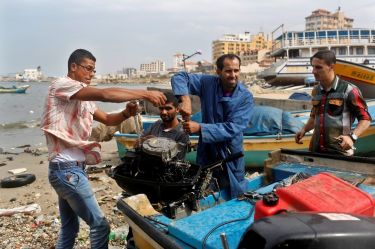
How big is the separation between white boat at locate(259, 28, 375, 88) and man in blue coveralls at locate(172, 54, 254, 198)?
27.6 metres

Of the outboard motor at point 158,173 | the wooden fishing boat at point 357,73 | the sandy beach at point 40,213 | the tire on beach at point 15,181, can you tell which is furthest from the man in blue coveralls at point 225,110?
the wooden fishing boat at point 357,73

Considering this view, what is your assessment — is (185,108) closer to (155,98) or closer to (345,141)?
(155,98)

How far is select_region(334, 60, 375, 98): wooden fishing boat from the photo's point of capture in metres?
14.7

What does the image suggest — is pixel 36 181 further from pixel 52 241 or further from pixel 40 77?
pixel 40 77

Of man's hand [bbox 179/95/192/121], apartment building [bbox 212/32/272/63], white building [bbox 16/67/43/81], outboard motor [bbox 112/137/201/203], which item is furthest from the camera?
white building [bbox 16/67/43/81]

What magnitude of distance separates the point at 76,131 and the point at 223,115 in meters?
1.32

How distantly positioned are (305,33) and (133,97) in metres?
32.7

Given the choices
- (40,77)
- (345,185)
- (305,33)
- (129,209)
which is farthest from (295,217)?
(40,77)

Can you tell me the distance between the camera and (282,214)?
187cm

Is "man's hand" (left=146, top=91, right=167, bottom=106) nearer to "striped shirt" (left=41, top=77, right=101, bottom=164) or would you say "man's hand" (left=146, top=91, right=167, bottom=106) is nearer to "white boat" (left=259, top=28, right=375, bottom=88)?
"striped shirt" (left=41, top=77, right=101, bottom=164)

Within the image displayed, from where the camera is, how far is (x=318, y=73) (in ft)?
13.2

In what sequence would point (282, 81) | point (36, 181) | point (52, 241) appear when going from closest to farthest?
point (52, 241) < point (36, 181) < point (282, 81)

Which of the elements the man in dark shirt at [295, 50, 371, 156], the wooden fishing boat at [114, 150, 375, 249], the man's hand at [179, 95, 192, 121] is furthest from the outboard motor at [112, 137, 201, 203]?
the man in dark shirt at [295, 50, 371, 156]

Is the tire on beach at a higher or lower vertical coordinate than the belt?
lower
